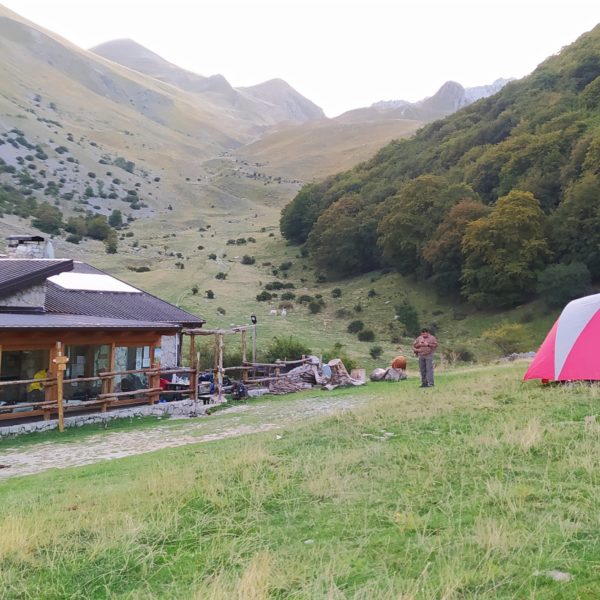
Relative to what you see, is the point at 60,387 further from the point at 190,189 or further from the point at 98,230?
the point at 190,189

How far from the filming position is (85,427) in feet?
49.9

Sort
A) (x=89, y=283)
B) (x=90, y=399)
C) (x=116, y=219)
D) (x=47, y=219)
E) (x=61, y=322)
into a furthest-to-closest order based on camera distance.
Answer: (x=116, y=219) → (x=47, y=219) → (x=89, y=283) → (x=90, y=399) → (x=61, y=322)

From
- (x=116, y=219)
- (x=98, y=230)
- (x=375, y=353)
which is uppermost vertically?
(x=116, y=219)

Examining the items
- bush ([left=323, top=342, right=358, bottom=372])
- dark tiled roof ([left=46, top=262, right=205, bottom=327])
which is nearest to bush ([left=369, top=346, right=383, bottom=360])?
bush ([left=323, top=342, right=358, bottom=372])

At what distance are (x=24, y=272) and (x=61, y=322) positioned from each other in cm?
214

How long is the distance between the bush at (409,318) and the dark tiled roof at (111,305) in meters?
22.8

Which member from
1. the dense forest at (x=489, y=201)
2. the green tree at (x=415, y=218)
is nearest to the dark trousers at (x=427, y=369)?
the dense forest at (x=489, y=201)

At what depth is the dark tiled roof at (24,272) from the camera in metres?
15.6

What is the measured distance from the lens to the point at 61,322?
15.0 metres

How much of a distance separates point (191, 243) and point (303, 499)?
6752cm

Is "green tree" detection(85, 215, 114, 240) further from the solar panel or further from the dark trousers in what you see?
the dark trousers

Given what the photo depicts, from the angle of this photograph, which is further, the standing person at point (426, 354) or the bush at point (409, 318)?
the bush at point (409, 318)

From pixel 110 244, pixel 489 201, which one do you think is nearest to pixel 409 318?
pixel 489 201

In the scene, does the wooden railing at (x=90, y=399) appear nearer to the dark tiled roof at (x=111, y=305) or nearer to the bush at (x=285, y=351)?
the dark tiled roof at (x=111, y=305)
